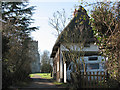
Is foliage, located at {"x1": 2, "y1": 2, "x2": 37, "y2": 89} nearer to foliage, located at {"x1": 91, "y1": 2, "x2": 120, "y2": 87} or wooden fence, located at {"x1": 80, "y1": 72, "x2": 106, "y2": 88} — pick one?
wooden fence, located at {"x1": 80, "y1": 72, "x2": 106, "y2": 88}

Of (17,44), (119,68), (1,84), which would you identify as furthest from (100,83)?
(17,44)

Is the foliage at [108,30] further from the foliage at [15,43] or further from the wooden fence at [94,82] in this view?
the foliage at [15,43]

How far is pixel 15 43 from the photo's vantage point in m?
17.6

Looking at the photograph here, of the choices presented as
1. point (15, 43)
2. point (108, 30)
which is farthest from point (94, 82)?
point (15, 43)

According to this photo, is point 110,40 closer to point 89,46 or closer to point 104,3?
point 104,3

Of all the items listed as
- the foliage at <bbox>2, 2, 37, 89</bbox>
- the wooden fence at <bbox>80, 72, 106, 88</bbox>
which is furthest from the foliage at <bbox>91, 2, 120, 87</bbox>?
the foliage at <bbox>2, 2, 37, 89</bbox>

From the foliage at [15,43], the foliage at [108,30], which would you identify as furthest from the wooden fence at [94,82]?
the foliage at [15,43]

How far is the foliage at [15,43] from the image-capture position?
1255 cm

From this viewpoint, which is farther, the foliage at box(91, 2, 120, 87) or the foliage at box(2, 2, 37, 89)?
the foliage at box(2, 2, 37, 89)

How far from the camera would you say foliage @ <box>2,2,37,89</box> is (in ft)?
41.2

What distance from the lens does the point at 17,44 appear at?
17.9 m

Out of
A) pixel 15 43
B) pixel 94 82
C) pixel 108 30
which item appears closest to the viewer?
pixel 108 30

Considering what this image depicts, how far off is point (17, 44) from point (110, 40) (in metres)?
10.7

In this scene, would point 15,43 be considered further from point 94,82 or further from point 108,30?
point 108,30
